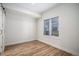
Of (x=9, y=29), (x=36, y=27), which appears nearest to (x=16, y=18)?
(x=9, y=29)

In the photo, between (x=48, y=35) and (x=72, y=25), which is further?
(x=48, y=35)

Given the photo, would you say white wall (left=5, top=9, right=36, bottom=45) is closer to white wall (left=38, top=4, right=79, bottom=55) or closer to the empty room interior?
the empty room interior

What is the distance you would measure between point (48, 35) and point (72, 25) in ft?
2.25

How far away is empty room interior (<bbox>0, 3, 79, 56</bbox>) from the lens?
1.23m

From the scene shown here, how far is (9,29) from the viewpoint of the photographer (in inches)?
51.8

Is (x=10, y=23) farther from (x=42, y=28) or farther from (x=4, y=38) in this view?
(x=42, y=28)

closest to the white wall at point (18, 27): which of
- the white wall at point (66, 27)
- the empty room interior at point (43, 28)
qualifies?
the empty room interior at point (43, 28)

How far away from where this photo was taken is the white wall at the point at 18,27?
4.25 ft

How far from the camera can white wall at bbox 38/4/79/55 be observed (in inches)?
48.8

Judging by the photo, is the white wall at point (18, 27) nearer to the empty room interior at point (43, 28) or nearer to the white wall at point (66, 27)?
the empty room interior at point (43, 28)

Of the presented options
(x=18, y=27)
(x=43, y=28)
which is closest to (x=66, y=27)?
(x=43, y=28)

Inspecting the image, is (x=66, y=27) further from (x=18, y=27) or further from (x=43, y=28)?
(x=18, y=27)

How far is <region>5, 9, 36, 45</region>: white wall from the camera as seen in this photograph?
4.25 ft

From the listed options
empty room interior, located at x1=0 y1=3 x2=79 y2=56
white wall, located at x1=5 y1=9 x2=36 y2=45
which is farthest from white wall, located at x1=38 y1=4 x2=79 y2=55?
white wall, located at x1=5 y1=9 x2=36 y2=45
